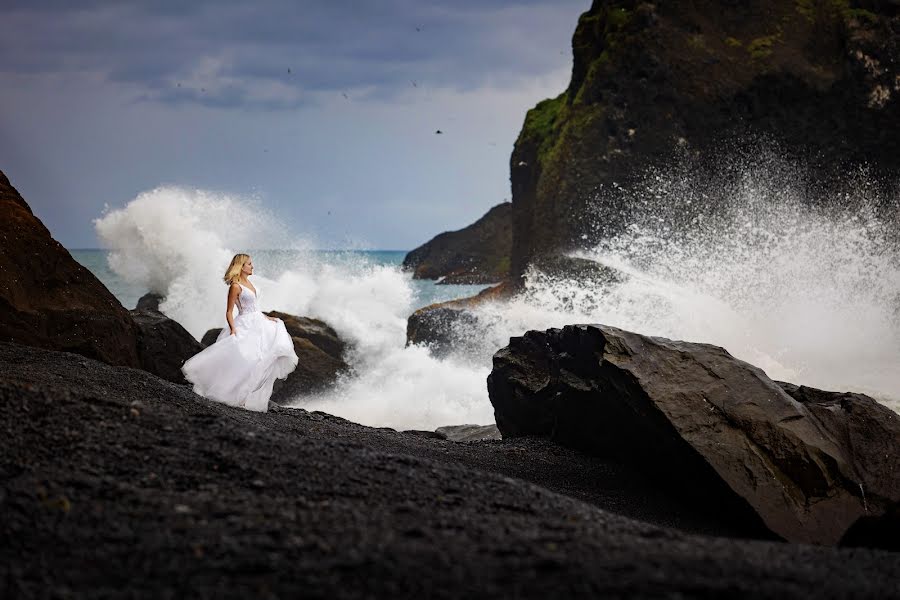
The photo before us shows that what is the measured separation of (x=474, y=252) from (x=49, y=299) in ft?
186

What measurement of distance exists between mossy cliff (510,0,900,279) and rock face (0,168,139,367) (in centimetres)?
1842

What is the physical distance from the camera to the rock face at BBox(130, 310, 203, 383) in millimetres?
9430

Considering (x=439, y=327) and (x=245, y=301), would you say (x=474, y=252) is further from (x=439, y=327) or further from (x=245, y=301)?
(x=245, y=301)

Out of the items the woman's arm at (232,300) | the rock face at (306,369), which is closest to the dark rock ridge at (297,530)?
the woman's arm at (232,300)

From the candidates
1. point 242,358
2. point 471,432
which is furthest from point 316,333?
point 242,358

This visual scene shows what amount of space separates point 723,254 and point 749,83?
17.6 ft

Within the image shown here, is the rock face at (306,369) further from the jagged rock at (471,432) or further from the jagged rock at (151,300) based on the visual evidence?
the jagged rock at (151,300)

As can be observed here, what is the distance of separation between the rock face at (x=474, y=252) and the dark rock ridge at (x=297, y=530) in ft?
177

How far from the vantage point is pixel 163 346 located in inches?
384

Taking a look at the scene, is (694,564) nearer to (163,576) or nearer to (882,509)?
(163,576)

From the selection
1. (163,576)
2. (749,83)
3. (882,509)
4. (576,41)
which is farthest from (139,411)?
(576,41)

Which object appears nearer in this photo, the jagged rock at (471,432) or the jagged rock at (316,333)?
the jagged rock at (471,432)

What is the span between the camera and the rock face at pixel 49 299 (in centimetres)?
811

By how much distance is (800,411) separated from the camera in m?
6.23
